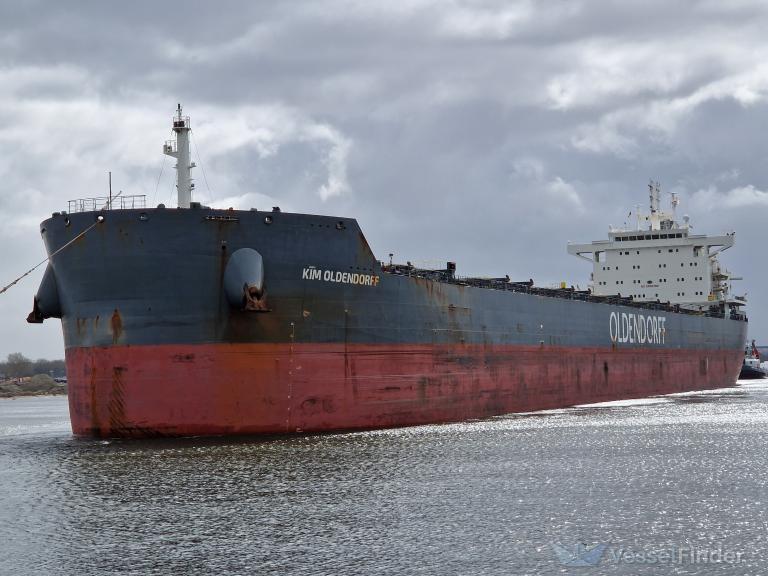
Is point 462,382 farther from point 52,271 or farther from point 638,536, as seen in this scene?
point 638,536

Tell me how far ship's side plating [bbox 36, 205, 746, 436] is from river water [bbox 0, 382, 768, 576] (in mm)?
700

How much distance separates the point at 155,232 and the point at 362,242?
3.92 meters

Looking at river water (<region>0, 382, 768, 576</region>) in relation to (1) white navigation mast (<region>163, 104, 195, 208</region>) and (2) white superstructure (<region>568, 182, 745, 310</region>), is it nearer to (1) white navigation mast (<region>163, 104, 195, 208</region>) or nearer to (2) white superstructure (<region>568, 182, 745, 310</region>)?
(1) white navigation mast (<region>163, 104, 195, 208</region>)

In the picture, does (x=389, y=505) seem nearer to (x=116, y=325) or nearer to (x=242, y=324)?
(x=242, y=324)

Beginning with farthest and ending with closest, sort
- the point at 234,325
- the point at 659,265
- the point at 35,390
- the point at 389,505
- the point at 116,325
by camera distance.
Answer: the point at 35,390 → the point at 659,265 → the point at 116,325 → the point at 234,325 → the point at 389,505

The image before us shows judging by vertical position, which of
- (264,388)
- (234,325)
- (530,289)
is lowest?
(264,388)

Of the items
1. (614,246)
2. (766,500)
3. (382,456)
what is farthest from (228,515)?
(614,246)

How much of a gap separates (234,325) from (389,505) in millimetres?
5774

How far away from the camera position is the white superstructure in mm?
35500

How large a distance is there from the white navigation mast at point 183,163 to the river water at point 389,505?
17.4 ft

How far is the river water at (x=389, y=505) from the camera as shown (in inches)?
324

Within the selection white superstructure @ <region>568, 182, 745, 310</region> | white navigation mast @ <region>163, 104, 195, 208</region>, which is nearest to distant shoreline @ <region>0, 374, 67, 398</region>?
white superstructure @ <region>568, 182, 745, 310</region>

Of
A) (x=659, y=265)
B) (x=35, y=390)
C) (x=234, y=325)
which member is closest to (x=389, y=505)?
(x=234, y=325)

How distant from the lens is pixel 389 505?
34.1 ft
